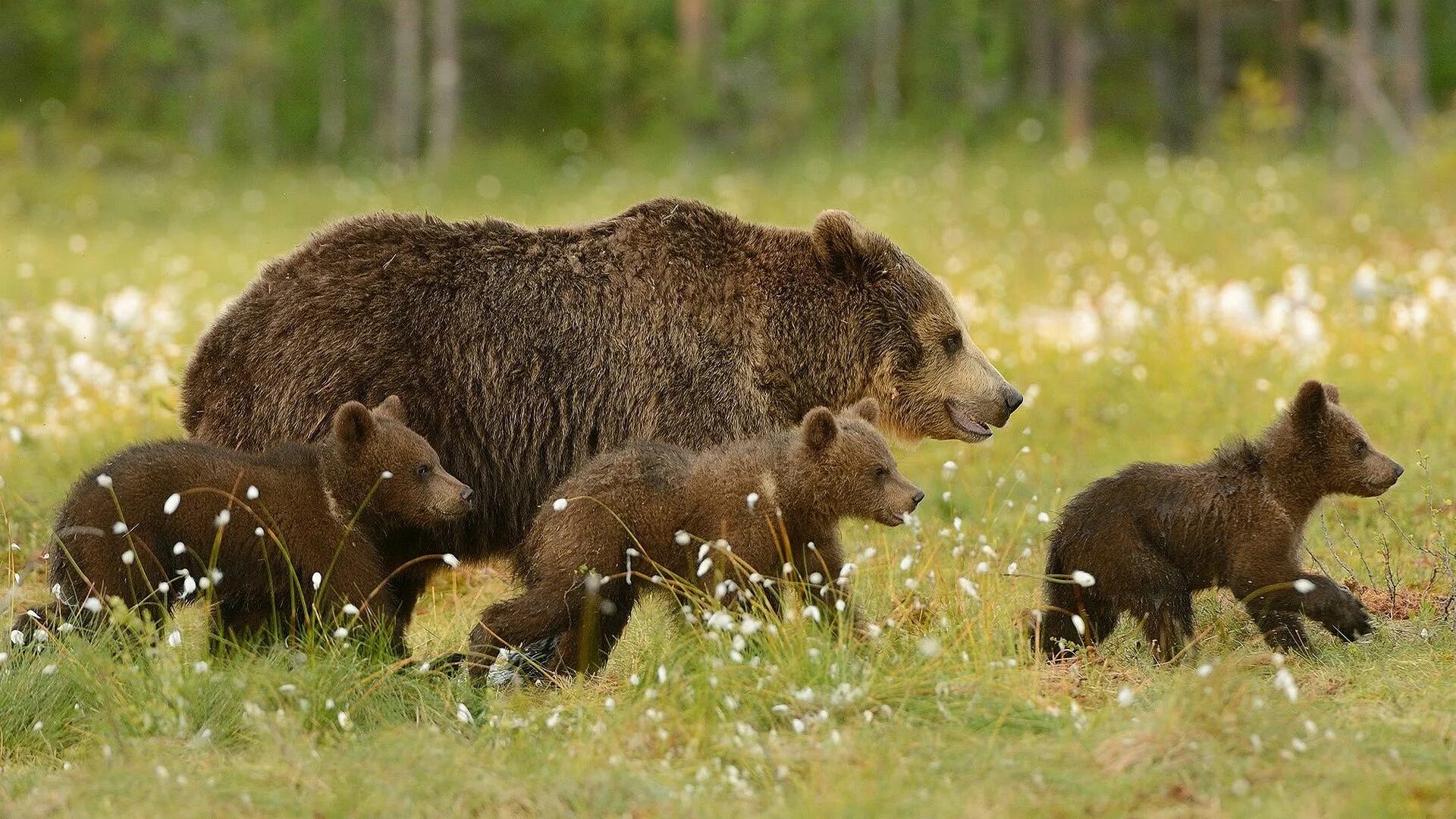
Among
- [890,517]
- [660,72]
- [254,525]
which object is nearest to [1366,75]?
[890,517]

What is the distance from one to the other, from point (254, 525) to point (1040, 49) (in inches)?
1508

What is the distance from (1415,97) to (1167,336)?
2050 centimetres

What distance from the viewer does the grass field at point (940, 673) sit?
441 cm

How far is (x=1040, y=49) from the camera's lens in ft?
136

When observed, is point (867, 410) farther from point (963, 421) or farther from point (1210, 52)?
point (1210, 52)

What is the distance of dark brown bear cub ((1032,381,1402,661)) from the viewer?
579 centimetres

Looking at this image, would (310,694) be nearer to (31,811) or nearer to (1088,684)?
(31,811)

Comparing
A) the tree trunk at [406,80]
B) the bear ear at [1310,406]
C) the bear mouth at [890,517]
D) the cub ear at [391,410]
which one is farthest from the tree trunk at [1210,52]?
the cub ear at [391,410]

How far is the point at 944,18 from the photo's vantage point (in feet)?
134

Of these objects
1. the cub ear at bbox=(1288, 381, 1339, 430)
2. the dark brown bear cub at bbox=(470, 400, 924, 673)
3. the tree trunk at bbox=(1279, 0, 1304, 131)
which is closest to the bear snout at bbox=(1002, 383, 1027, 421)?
the cub ear at bbox=(1288, 381, 1339, 430)

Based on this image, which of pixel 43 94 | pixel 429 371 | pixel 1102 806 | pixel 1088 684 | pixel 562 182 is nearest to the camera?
pixel 1102 806

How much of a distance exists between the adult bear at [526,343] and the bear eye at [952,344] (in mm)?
405

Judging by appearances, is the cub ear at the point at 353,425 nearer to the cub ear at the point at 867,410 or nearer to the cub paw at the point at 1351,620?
the cub ear at the point at 867,410

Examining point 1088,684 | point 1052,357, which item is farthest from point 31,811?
point 1052,357
